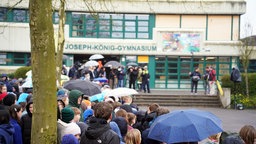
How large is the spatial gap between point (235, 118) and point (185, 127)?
14.5m

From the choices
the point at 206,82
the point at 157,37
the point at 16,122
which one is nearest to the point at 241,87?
the point at 206,82

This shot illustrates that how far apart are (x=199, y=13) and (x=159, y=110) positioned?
85.7 feet

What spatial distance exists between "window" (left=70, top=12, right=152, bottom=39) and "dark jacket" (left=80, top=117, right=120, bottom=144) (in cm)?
2732

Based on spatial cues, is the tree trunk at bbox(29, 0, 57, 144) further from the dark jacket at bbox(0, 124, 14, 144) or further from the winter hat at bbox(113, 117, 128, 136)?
the winter hat at bbox(113, 117, 128, 136)

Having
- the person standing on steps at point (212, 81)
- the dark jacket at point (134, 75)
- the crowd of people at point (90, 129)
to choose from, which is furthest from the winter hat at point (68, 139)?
the person standing on steps at point (212, 81)

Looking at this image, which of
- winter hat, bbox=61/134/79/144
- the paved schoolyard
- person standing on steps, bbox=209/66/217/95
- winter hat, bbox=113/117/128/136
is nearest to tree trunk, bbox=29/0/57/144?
winter hat, bbox=61/134/79/144

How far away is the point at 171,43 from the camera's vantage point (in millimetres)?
32000

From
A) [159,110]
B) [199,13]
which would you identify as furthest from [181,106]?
[159,110]

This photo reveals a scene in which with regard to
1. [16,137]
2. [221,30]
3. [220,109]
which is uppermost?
[221,30]

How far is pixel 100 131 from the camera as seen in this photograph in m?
5.05

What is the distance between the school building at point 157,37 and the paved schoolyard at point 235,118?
9860 millimetres

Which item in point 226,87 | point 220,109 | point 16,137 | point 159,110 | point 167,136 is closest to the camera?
point 167,136

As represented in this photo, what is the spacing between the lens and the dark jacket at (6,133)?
5677mm

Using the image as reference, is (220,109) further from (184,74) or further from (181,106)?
(184,74)
